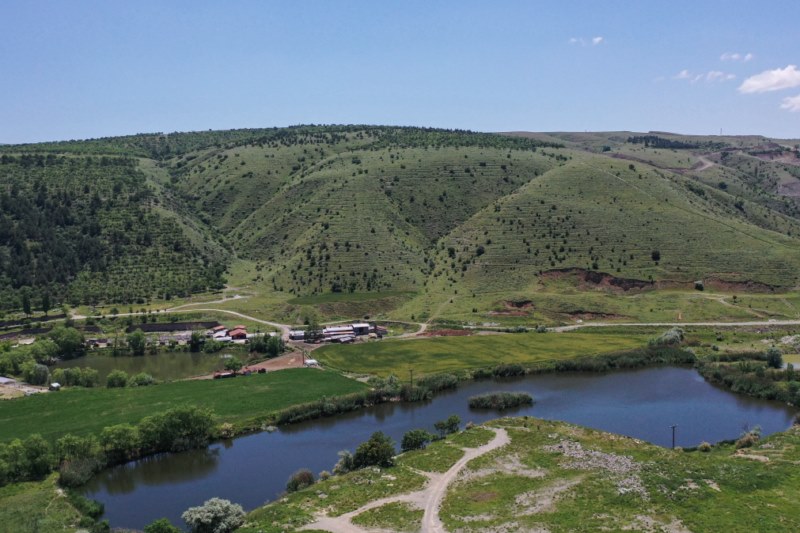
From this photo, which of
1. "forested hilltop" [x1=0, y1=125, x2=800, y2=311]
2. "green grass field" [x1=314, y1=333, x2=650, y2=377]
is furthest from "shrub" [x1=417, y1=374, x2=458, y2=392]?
"forested hilltop" [x1=0, y1=125, x2=800, y2=311]

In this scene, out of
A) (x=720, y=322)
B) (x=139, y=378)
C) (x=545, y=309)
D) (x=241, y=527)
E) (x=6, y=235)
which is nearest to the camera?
(x=241, y=527)

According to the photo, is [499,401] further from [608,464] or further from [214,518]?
[214,518]

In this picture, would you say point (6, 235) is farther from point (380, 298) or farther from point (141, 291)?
point (380, 298)

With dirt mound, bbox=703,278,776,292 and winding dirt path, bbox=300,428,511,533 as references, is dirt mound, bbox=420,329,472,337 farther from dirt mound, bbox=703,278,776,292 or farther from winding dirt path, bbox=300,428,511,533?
dirt mound, bbox=703,278,776,292

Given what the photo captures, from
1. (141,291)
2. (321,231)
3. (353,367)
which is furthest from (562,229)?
(141,291)

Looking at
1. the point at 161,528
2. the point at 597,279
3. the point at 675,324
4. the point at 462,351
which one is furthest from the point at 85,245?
the point at 675,324

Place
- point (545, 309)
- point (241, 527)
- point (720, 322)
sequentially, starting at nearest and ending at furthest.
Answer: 1. point (241, 527)
2. point (720, 322)
3. point (545, 309)
